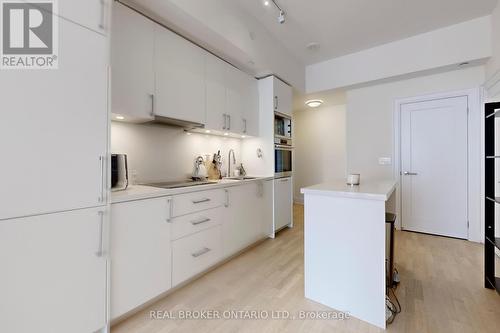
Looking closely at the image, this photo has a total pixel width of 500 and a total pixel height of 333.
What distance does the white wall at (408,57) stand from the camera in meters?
2.70

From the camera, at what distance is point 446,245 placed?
2877 mm

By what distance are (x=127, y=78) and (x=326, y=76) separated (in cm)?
320

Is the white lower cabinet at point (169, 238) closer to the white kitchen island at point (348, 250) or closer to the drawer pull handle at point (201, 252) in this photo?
the drawer pull handle at point (201, 252)

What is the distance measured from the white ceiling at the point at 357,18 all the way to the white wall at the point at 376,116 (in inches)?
28.4

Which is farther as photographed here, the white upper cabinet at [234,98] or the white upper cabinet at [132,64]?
the white upper cabinet at [234,98]

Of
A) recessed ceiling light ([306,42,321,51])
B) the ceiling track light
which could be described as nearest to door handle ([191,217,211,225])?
the ceiling track light

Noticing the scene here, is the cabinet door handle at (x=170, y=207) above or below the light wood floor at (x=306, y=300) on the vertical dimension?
above

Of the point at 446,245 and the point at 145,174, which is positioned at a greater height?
the point at 145,174

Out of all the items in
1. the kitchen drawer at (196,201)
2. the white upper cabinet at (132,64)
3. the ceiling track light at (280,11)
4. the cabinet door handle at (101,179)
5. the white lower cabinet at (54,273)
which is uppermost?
the ceiling track light at (280,11)

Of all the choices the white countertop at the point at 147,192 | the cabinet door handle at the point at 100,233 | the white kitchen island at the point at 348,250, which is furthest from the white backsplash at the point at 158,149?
the white kitchen island at the point at 348,250

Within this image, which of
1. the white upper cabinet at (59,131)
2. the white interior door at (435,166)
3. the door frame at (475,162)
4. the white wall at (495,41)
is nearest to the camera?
the white upper cabinet at (59,131)

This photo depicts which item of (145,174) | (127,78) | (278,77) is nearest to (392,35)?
(278,77)

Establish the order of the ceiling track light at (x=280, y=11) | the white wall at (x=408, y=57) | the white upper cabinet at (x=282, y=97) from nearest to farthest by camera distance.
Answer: the ceiling track light at (x=280, y=11) < the white wall at (x=408, y=57) < the white upper cabinet at (x=282, y=97)

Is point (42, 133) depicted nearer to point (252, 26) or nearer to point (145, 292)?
point (145, 292)
